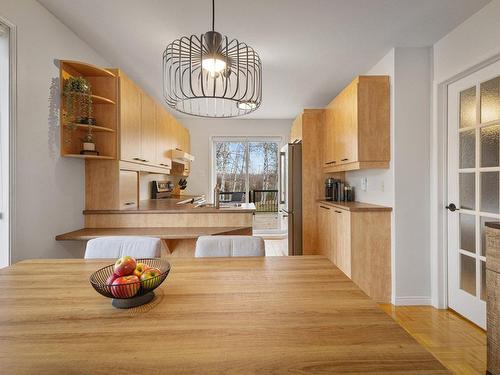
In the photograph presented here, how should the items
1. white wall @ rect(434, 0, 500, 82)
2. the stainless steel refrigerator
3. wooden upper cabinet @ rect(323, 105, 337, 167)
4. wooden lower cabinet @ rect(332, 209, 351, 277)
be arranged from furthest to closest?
the stainless steel refrigerator
wooden upper cabinet @ rect(323, 105, 337, 167)
wooden lower cabinet @ rect(332, 209, 351, 277)
white wall @ rect(434, 0, 500, 82)

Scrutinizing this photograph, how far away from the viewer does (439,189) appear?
256 cm

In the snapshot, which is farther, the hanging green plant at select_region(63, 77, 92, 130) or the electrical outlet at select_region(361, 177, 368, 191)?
the electrical outlet at select_region(361, 177, 368, 191)

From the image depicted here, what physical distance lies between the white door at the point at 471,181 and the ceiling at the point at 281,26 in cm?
62

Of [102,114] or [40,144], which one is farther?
[102,114]

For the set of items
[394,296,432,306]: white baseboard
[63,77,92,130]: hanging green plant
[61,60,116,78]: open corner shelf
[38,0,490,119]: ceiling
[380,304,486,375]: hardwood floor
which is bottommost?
[380,304,486,375]: hardwood floor

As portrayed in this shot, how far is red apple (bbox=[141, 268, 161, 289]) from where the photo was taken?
101 cm

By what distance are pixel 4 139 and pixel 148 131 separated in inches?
Answer: 62.3

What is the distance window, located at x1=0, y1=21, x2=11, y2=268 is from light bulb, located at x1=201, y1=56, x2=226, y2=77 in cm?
147

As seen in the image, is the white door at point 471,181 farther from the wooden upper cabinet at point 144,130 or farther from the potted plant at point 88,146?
the potted plant at point 88,146

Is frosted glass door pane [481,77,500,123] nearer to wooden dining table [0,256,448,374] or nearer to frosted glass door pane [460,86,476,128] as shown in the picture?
frosted glass door pane [460,86,476,128]

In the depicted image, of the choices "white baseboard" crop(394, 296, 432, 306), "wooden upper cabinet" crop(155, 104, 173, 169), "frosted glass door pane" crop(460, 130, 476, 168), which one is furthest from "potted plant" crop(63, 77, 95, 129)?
"white baseboard" crop(394, 296, 432, 306)

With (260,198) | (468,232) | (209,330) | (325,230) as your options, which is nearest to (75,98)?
(209,330)

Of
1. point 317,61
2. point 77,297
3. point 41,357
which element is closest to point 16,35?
point 77,297

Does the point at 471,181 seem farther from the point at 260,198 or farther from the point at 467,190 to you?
the point at 260,198
